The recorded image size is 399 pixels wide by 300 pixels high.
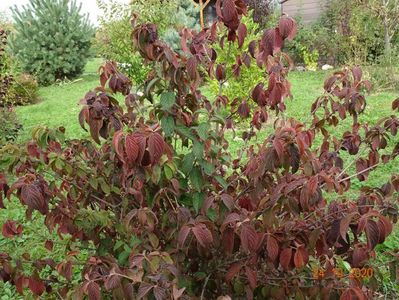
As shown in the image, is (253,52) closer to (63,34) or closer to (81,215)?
(81,215)

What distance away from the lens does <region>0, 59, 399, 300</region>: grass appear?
3838 millimetres

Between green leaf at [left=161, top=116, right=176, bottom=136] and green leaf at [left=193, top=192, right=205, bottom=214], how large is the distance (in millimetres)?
250

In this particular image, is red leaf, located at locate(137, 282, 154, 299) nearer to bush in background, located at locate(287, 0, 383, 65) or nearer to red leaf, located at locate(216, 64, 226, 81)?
red leaf, located at locate(216, 64, 226, 81)

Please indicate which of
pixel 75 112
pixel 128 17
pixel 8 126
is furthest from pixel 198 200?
pixel 128 17

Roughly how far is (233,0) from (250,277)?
3.11 feet

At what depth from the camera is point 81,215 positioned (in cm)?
181

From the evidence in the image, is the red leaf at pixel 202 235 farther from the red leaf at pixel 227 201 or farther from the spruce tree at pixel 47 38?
the spruce tree at pixel 47 38

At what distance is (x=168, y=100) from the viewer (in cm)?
166

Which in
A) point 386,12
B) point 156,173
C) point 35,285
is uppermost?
point 156,173

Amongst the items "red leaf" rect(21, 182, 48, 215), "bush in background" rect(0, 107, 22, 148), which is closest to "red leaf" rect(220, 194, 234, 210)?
"red leaf" rect(21, 182, 48, 215)

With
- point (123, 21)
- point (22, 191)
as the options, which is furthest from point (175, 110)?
point (123, 21)

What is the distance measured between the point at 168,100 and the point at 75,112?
26.7ft

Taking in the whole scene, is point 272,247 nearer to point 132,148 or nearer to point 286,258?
point 286,258

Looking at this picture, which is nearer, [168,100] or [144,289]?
[144,289]
